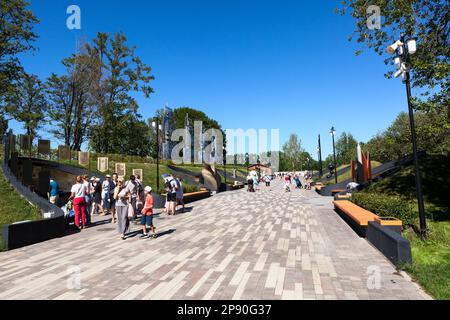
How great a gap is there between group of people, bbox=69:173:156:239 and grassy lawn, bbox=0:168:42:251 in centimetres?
185

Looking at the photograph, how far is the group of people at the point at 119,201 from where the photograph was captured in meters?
9.25

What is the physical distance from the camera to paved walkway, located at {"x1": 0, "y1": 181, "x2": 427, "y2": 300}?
4938 millimetres

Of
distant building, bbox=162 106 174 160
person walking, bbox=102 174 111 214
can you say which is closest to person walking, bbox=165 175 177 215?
person walking, bbox=102 174 111 214

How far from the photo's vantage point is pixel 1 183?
14.3 m

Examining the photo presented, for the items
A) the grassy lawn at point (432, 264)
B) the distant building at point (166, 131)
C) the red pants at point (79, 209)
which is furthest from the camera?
the distant building at point (166, 131)

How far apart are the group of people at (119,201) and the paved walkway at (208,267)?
2.02 feet

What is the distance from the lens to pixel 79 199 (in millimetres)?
10781

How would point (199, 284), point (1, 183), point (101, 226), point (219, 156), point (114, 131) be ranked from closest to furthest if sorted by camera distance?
1. point (199, 284)
2. point (101, 226)
3. point (1, 183)
4. point (114, 131)
5. point (219, 156)

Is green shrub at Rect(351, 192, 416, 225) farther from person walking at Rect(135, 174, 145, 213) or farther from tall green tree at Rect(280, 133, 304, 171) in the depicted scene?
tall green tree at Rect(280, 133, 304, 171)

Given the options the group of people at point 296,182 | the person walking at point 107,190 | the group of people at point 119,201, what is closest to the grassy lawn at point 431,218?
the group of people at point 119,201

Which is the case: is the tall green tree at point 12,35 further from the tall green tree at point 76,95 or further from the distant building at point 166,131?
the distant building at point 166,131
